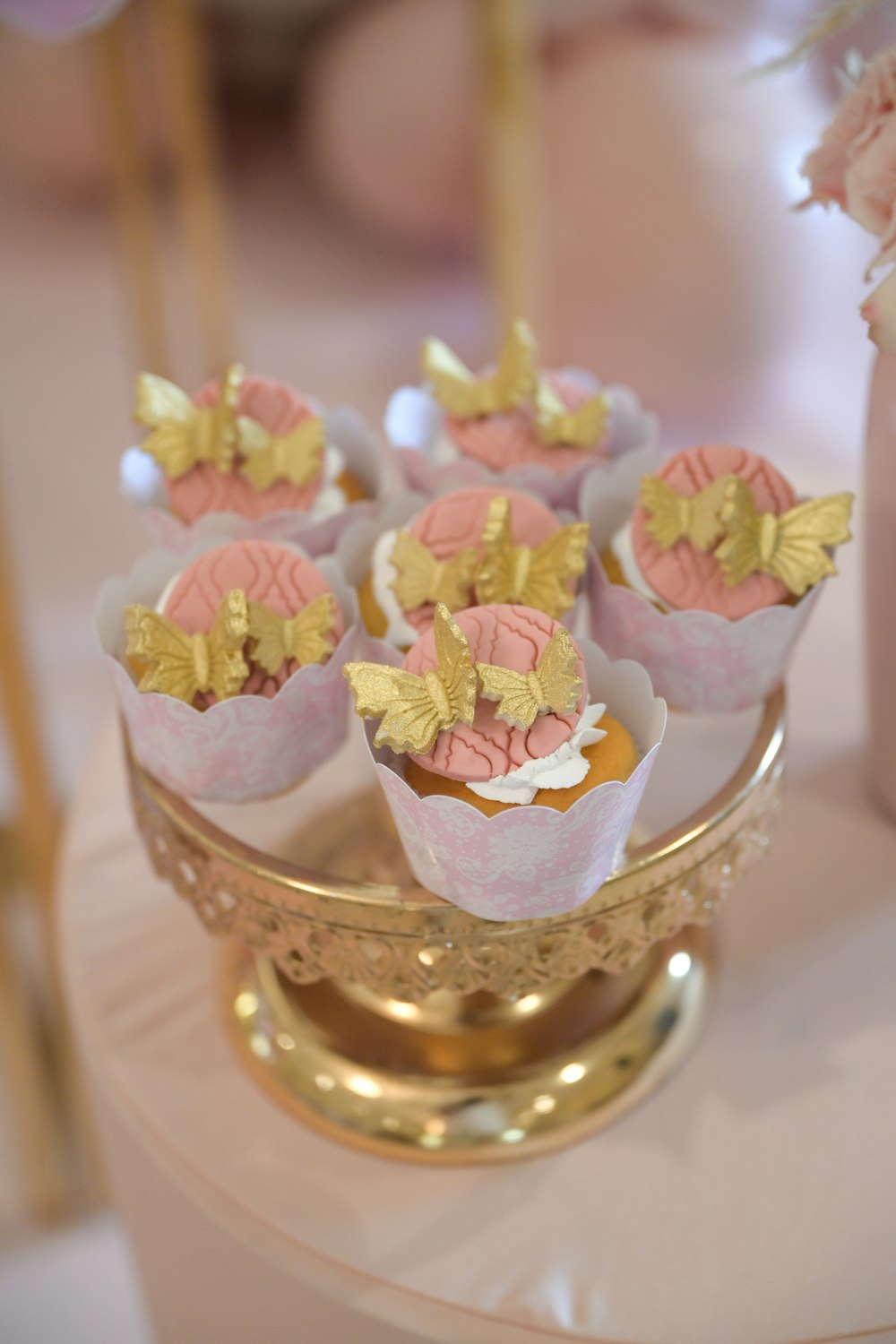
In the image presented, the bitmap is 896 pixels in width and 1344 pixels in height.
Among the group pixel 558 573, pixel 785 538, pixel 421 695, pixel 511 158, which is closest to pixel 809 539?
pixel 785 538

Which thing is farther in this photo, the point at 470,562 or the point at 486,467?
the point at 486,467

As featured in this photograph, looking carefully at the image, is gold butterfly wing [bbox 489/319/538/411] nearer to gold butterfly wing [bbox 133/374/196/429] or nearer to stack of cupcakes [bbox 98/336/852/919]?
stack of cupcakes [bbox 98/336/852/919]

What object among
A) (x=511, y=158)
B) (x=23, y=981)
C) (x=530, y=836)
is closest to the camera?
(x=530, y=836)

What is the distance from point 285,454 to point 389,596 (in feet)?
0.44

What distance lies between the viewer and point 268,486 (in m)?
0.77

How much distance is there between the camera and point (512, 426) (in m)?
0.79

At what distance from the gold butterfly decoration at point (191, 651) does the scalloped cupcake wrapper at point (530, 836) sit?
80 millimetres

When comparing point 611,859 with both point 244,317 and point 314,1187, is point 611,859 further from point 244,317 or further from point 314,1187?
point 244,317

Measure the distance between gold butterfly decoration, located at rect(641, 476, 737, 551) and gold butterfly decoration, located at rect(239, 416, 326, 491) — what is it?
0.68 feet

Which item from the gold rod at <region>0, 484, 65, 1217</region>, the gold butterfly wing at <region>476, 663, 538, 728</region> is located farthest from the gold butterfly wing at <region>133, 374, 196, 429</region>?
the gold rod at <region>0, 484, 65, 1217</region>

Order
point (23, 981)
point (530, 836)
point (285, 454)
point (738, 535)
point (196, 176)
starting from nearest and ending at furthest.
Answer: point (530, 836) → point (738, 535) → point (285, 454) → point (23, 981) → point (196, 176)

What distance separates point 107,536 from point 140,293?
35 centimetres

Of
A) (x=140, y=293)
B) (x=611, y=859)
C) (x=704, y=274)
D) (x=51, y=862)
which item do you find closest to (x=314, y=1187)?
(x=611, y=859)

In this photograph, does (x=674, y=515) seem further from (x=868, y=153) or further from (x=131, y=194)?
(x=131, y=194)
